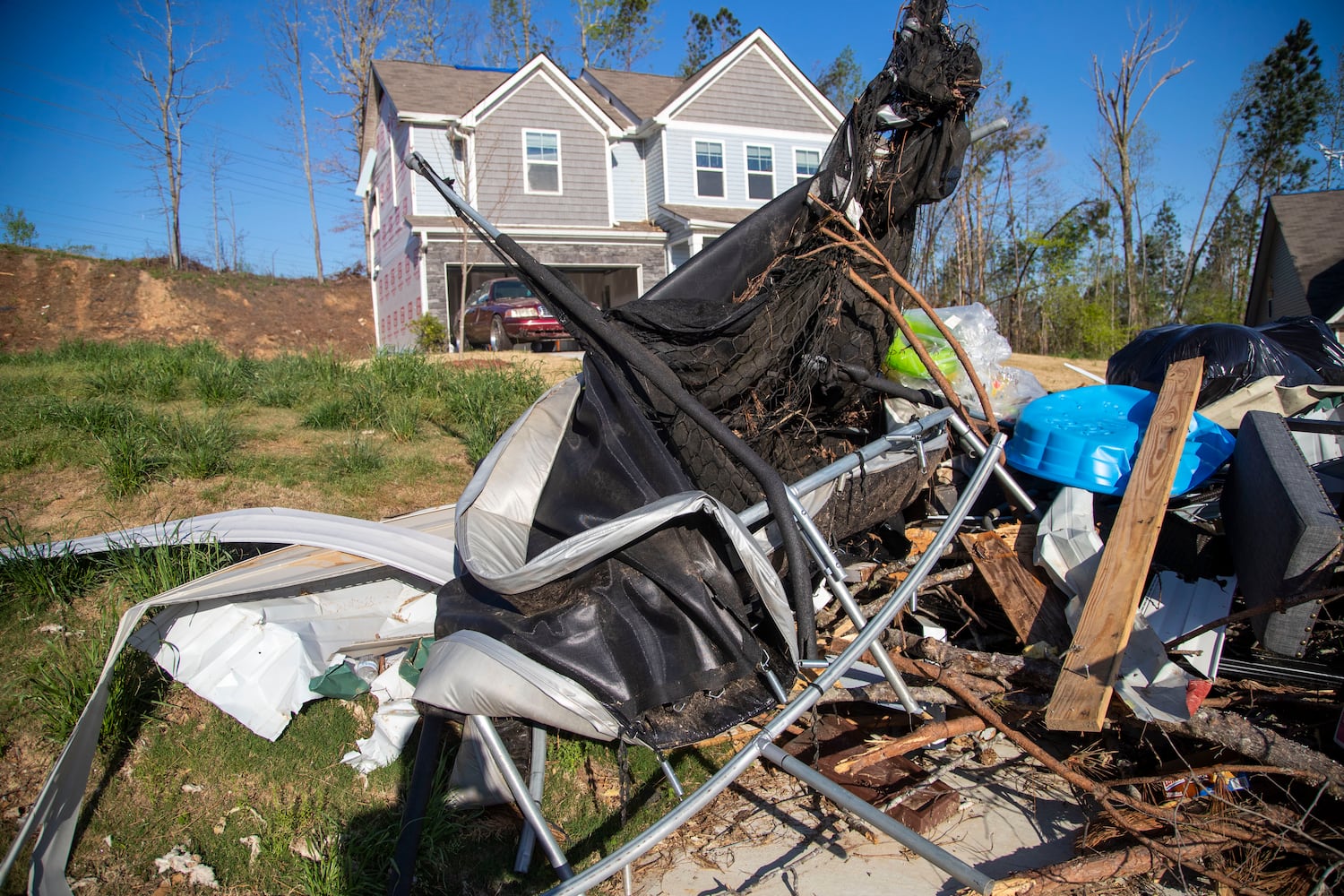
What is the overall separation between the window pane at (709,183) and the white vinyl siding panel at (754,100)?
3.73 ft

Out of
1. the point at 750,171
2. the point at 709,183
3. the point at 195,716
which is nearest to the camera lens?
the point at 195,716

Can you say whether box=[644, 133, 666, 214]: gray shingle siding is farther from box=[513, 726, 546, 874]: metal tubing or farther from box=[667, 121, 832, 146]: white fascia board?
box=[513, 726, 546, 874]: metal tubing

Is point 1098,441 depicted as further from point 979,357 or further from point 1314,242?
point 1314,242

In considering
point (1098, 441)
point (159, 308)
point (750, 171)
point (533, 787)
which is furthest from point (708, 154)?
point (533, 787)

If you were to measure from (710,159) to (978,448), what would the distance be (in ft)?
53.1

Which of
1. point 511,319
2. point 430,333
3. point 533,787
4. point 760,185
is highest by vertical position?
point 760,185

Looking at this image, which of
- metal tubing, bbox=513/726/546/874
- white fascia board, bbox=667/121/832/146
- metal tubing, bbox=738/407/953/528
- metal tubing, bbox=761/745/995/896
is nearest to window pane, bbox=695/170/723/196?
white fascia board, bbox=667/121/832/146

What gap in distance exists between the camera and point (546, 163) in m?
17.2

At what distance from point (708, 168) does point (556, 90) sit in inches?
150

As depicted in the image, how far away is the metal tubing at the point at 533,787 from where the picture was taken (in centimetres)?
260

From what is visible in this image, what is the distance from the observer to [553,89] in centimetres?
1703

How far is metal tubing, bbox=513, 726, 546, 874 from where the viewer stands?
2.60 meters

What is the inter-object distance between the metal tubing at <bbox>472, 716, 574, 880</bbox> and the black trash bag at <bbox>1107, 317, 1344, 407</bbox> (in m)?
3.81

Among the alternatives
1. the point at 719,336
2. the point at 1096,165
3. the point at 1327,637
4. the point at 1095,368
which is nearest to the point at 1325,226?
the point at 1096,165
